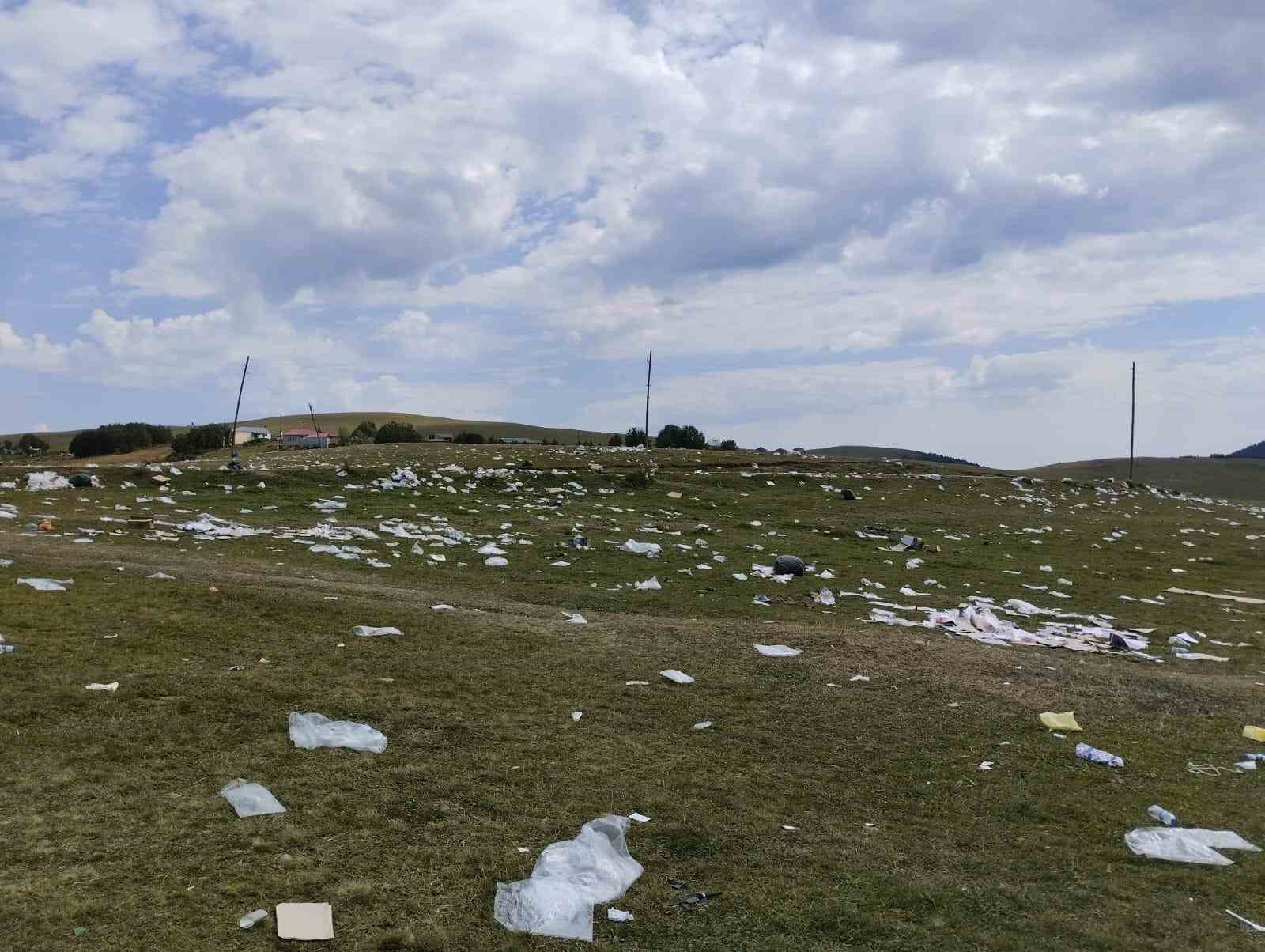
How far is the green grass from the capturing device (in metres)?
2.74

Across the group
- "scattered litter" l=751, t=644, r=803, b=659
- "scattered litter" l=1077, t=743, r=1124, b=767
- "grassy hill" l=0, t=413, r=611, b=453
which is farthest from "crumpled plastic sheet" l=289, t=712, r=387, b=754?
"grassy hill" l=0, t=413, r=611, b=453

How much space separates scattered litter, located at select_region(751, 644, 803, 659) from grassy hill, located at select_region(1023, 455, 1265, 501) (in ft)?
110

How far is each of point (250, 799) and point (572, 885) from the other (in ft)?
4.39

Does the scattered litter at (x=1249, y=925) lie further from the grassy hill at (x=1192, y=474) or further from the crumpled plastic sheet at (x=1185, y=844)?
the grassy hill at (x=1192, y=474)

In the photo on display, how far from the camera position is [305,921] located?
8.38 feet

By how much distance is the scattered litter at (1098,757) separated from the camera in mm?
4289

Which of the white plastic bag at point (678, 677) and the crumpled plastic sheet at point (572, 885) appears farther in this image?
the white plastic bag at point (678, 677)

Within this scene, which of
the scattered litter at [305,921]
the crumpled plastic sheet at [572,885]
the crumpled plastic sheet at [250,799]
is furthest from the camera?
the crumpled plastic sheet at [250,799]

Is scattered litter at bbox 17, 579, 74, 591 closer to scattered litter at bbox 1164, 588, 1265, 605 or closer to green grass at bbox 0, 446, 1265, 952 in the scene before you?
green grass at bbox 0, 446, 1265, 952

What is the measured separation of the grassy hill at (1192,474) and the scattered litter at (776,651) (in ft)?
110

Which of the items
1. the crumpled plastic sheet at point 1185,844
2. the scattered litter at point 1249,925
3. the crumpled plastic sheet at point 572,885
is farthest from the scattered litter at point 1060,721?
the crumpled plastic sheet at point 572,885

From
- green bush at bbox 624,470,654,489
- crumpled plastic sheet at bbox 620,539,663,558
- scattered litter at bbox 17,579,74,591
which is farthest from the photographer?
green bush at bbox 624,470,654,489

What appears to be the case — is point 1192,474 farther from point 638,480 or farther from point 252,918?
point 252,918

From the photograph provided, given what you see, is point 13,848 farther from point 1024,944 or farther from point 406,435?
point 406,435
